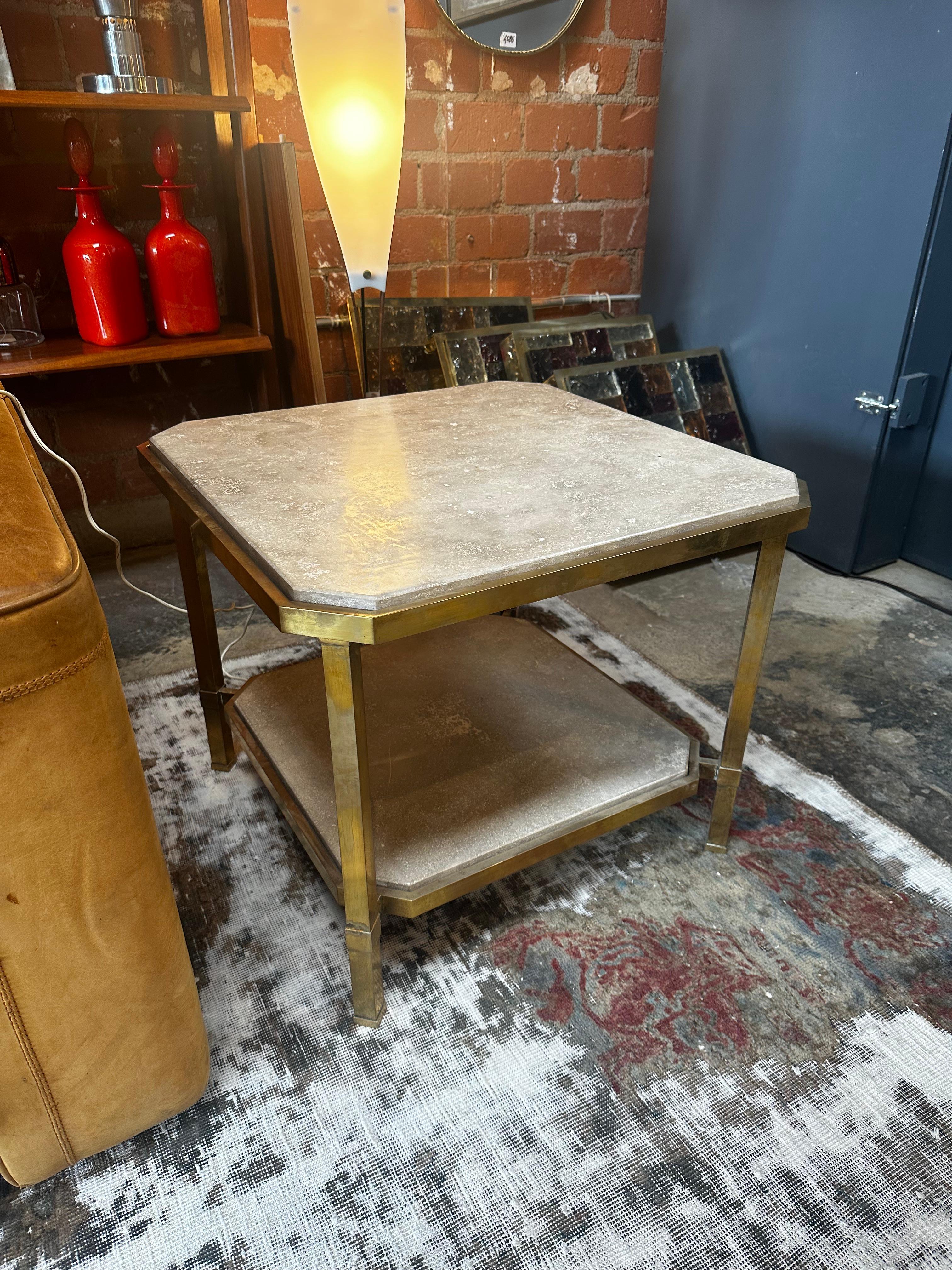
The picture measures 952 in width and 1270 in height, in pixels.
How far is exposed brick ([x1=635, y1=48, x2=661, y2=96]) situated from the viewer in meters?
2.34

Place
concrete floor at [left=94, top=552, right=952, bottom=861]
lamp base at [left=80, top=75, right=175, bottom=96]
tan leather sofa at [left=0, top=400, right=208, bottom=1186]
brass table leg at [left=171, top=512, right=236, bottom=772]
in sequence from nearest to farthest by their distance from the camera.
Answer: tan leather sofa at [left=0, top=400, right=208, bottom=1186] < brass table leg at [left=171, top=512, right=236, bottom=772] < concrete floor at [left=94, top=552, right=952, bottom=861] < lamp base at [left=80, top=75, right=175, bottom=96]

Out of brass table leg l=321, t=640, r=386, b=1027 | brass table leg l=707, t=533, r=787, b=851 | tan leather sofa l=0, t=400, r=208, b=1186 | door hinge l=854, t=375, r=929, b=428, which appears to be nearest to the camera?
tan leather sofa l=0, t=400, r=208, b=1186

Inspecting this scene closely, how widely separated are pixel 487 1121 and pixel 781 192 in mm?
2130

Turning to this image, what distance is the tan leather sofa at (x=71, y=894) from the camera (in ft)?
2.20

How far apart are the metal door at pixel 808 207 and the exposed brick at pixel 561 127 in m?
0.23

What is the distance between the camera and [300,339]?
75.0 inches

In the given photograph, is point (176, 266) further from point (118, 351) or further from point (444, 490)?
point (444, 490)

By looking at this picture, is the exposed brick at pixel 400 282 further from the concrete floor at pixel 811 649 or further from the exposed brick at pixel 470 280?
the concrete floor at pixel 811 649

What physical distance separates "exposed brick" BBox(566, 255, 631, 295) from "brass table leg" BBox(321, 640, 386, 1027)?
1.98m

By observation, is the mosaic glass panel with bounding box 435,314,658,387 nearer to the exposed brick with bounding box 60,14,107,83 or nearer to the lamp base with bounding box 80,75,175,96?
the lamp base with bounding box 80,75,175,96

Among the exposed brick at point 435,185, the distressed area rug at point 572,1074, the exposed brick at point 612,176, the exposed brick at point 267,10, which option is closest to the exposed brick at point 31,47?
the exposed brick at point 267,10

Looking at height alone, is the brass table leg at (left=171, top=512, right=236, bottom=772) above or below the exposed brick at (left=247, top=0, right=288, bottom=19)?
below

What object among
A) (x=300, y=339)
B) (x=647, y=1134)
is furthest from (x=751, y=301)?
(x=647, y=1134)

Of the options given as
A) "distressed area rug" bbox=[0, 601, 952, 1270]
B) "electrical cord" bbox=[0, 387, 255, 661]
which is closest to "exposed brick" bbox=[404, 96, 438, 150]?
"electrical cord" bbox=[0, 387, 255, 661]
